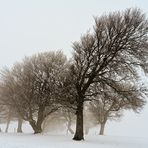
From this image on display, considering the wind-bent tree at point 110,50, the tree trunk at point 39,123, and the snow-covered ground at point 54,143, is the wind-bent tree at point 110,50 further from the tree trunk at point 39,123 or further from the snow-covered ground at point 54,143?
the tree trunk at point 39,123

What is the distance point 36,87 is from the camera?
3800 centimetres

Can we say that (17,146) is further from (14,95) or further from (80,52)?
(14,95)

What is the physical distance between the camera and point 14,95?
125ft

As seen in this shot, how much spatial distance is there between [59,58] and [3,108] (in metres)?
17.3

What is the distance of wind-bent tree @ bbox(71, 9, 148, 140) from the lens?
2761 centimetres

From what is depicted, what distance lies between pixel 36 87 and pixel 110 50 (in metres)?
13.8

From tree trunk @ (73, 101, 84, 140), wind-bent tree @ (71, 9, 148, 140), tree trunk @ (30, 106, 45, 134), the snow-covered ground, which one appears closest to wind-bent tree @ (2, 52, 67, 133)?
tree trunk @ (30, 106, 45, 134)

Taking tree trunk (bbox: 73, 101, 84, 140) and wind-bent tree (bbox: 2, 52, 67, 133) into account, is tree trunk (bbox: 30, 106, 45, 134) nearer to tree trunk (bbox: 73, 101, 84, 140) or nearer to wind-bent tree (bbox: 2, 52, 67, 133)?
wind-bent tree (bbox: 2, 52, 67, 133)

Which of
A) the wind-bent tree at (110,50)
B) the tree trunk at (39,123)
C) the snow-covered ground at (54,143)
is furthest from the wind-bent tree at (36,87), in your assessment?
the snow-covered ground at (54,143)

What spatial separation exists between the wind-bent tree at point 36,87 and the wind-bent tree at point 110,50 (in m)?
7.40

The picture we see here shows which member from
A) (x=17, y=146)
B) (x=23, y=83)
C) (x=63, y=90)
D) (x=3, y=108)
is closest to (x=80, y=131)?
(x=63, y=90)

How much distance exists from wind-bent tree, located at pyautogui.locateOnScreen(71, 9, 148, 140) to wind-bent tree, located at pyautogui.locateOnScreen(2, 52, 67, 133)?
740 centimetres

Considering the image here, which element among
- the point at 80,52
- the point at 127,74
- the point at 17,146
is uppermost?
the point at 80,52

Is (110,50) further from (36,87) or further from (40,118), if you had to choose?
(40,118)
